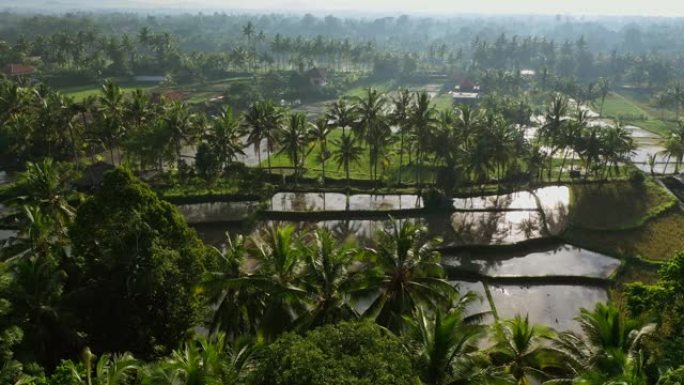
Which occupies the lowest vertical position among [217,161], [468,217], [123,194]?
[468,217]

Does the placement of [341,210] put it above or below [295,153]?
below

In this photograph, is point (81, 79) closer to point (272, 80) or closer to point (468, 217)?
point (272, 80)

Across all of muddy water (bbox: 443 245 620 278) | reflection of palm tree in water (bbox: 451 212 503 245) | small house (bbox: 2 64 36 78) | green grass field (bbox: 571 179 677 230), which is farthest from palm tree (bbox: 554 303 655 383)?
small house (bbox: 2 64 36 78)

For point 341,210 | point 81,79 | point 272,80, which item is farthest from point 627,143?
point 81,79

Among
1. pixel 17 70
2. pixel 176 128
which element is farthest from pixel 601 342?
pixel 17 70

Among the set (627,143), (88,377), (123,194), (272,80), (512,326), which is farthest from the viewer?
(272,80)

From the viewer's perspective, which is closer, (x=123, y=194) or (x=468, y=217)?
(x=123, y=194)

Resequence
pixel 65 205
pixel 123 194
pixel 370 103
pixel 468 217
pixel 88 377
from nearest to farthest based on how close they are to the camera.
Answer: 1. pixel 88 377
2. pixel 123 194
3. pixel 65 205
4. pixel 468 217
5. pixel 370 103
